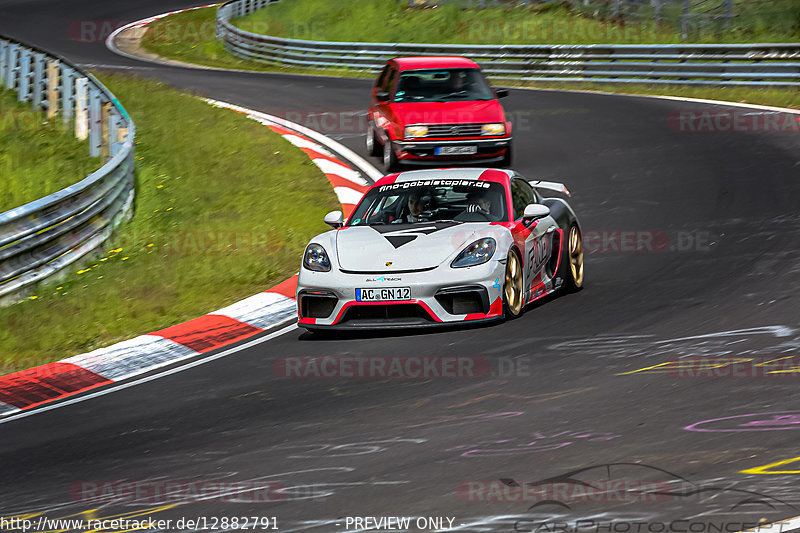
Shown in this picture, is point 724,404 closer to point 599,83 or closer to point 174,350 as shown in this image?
point 174,350

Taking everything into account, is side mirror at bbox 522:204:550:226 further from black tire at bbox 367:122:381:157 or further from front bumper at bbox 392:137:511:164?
black tire at bbox 367:122:381:157

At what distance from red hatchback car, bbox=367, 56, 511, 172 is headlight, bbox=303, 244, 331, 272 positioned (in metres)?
6.76

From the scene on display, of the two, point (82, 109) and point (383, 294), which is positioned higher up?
point (82, 109)

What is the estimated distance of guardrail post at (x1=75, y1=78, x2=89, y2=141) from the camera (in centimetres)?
1688

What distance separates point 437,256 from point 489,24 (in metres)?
25.0

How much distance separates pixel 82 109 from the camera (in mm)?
17000

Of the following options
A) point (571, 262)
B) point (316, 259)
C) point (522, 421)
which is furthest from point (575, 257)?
point (522, 421)

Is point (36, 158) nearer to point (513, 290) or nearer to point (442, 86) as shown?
point (442, 86)

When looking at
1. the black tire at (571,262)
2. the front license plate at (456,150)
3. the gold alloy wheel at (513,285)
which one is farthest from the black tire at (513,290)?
the front license plate at (456,150)

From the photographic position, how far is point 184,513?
579cm

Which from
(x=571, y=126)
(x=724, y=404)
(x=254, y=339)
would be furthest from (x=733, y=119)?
(x=724, y=404)

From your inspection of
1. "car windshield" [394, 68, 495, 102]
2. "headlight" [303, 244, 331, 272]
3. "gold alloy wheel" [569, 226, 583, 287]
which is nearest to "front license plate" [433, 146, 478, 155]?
"car windshield" [394, 68, 495, 102]

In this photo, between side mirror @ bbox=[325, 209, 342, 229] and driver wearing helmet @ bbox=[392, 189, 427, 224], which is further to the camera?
driver wearing helmet @ bbox=[392, 189, 427, 224]

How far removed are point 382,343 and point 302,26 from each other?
1242 inches
